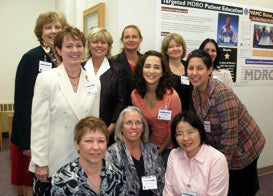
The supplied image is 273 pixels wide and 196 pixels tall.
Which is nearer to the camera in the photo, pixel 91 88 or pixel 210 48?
pixel 91 88

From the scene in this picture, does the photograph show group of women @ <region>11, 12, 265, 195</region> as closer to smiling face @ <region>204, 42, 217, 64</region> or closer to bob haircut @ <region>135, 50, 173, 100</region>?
bob haircut @ <region>135, 50, 173, 100</region>

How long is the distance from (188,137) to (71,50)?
1.00 meters

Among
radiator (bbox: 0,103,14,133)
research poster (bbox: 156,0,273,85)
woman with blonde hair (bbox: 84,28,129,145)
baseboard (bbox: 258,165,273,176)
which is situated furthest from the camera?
radiator (bbox: 0,103,14,133)

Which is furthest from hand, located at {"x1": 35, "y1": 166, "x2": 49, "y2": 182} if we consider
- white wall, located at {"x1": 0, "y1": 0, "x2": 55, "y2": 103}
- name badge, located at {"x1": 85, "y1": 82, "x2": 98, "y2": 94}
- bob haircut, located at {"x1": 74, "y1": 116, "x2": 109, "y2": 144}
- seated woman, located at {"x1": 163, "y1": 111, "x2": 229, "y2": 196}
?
white wall, located at {"x1": 0, "y1": 0, "x2": 55, "y2": 103}

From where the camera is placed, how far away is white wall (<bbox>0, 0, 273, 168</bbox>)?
9.64 ft

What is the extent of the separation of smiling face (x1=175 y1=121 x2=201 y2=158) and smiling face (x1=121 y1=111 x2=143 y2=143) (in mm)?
294

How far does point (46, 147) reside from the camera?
187cm

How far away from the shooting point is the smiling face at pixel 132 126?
2.19 m

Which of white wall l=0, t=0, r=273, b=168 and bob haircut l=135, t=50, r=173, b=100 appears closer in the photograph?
bob haircut l=135, t=50, r=173, b=100

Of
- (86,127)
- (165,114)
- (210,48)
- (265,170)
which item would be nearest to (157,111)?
(165,114)

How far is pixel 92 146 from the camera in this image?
1.78 m

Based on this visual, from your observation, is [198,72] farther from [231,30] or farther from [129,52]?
[231,30]

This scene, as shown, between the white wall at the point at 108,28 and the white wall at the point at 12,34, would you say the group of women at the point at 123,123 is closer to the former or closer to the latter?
the white wall at the point at 108,28

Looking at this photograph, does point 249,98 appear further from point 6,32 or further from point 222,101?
point 6,32
